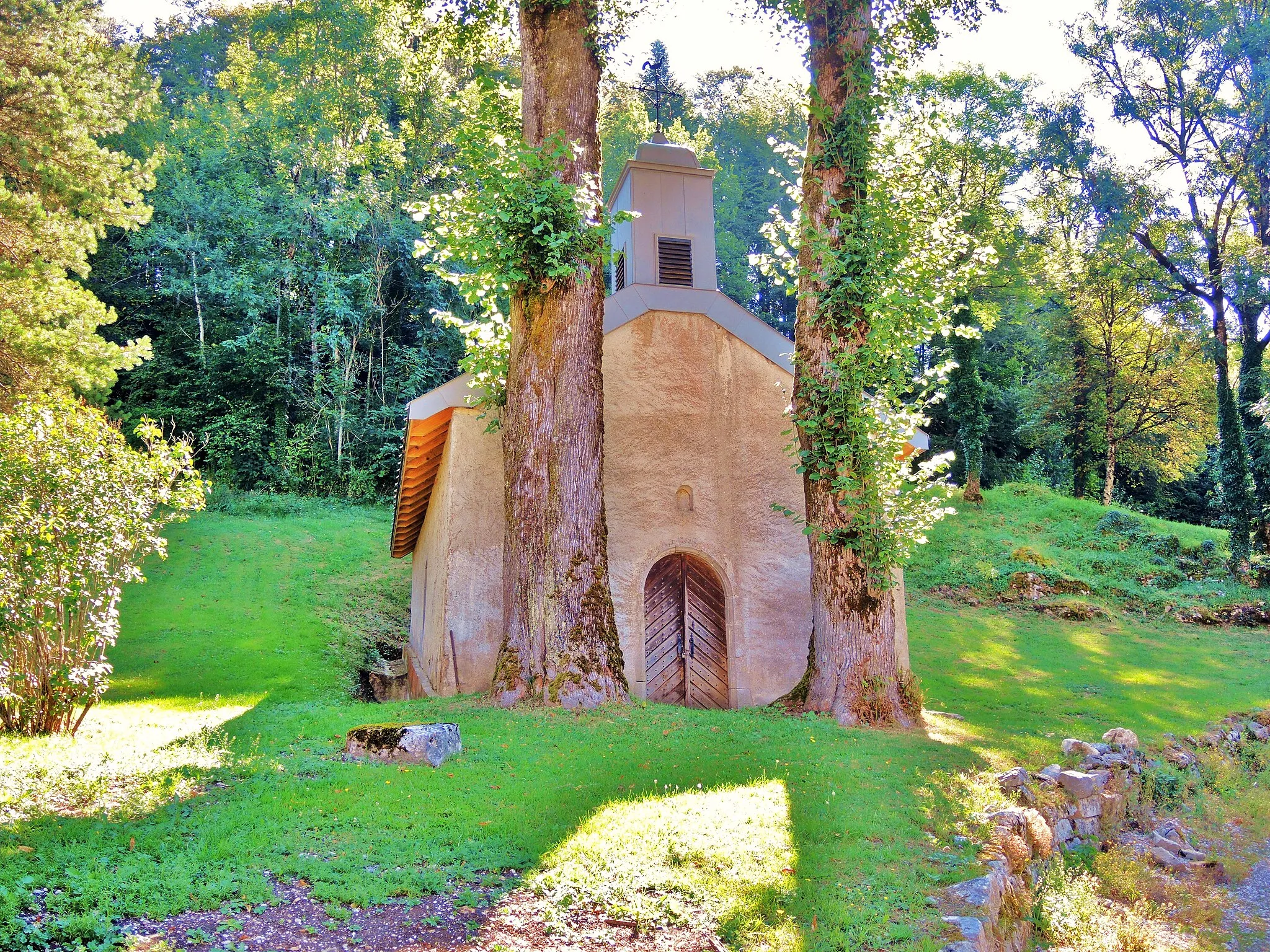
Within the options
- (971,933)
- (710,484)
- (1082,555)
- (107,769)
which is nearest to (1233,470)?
(1082,555)

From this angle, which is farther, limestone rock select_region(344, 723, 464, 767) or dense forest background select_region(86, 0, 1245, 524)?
dense forest background select_region(86, 0, 1245, 524)

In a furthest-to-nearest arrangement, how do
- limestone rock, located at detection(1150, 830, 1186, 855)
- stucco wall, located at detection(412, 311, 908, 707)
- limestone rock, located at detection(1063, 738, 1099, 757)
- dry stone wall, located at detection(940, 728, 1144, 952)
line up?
stucco wall, located at detection(412, 311, 908, 707)
limestone rock, located at detection(1063, 738, 1099, 757)
limestone rock, located at detection(1150, 830, 1186, 855)
dry stone wall, located at detection(940, 728, 1144, 952)

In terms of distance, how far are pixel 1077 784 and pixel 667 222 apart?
399 inches

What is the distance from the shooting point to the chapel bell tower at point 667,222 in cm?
1425

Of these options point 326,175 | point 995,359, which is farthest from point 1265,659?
point 326,175

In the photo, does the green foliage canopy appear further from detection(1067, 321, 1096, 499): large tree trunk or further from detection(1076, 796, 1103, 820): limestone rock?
detection(1067, 321, 1096, 499): large tree trunk

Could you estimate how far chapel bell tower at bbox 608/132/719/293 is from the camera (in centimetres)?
1425

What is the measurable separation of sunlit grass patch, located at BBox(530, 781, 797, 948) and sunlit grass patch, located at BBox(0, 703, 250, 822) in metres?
2.82

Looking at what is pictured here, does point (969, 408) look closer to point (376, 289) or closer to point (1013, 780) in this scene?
point (376, 289)

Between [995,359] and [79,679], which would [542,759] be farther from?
[995,359]

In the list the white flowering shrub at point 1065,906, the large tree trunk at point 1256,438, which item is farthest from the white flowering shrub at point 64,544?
the large tree trunk at point 1256,438

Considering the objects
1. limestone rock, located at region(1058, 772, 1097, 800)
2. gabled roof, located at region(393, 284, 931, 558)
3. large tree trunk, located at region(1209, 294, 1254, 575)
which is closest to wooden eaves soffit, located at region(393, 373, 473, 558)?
gabled roof, located at region(393, 284, 931, 558)

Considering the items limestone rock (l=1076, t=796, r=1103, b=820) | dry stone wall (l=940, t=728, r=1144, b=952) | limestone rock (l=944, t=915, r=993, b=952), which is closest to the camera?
limestone rock (l=944, t=915, r=993, b=952)

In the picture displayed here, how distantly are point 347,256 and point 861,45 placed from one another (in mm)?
26729
